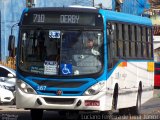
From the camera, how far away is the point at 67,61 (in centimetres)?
1496

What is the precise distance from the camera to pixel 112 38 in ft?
52.1

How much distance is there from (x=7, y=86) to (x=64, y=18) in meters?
8.93

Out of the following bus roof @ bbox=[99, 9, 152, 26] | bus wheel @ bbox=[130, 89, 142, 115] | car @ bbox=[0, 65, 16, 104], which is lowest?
car @ bbox=[0, 65, 16, 104]

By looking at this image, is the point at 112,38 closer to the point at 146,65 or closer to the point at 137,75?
the point at 137,75

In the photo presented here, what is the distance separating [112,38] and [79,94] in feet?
6.65

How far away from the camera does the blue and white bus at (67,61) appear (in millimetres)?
14828

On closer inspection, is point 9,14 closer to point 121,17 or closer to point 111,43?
point 121,17

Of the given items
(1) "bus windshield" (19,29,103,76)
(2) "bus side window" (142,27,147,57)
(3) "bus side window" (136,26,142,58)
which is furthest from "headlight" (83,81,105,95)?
(2) "bus side window" (142,27,147,57)

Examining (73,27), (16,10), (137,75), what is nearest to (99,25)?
(73,27)

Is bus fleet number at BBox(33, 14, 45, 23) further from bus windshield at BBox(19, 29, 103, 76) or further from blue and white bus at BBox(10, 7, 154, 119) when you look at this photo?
bus windshield at BBox(19, 29, 103, 76)

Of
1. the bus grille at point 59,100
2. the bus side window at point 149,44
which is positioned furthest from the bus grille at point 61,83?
the bus side window at point 149,44

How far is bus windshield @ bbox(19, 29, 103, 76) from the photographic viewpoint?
49.0ft

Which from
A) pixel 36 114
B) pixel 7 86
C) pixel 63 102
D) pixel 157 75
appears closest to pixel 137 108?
pixel 36 114

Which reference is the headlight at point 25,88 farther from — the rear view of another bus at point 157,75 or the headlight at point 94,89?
the rear view of another bus at point 157,75
